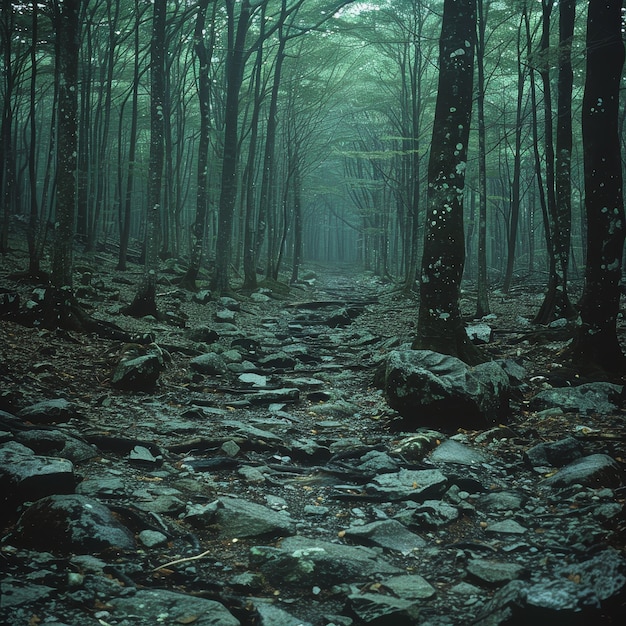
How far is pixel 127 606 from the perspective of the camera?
276 centimetres

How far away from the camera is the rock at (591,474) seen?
4402 mm

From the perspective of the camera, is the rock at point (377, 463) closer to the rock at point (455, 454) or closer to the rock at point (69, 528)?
the rock at point (455, 454)

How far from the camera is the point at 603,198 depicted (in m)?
7.48

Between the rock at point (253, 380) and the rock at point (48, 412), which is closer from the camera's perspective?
the rock at point (48, 412)

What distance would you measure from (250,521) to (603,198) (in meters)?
6.33

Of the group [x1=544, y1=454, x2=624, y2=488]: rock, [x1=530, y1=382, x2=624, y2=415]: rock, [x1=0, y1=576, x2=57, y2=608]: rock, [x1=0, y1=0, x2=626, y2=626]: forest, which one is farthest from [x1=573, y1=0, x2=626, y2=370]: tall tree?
[x1=0, y1=576, x2=57, y2=608]: rock

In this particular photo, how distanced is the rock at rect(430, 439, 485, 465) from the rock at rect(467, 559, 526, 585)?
194 cm

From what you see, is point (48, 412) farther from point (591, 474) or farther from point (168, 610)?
point (591, 474)

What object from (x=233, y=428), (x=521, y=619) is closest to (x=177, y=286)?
(x=233, y=428)

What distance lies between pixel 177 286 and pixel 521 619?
15.2 m

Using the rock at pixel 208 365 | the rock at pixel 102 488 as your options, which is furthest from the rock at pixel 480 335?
the rock at pixel 102 488

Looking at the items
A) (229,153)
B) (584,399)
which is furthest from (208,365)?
(229,153)

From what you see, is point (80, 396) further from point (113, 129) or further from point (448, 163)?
point (113, 129)

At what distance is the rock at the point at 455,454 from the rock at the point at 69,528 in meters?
3.02
